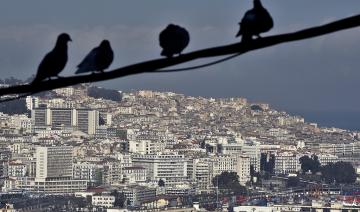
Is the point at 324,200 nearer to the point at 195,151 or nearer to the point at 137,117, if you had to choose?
the point at 195,151

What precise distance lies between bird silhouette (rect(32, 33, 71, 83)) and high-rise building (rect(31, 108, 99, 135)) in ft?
235

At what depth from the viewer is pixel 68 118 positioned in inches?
3000

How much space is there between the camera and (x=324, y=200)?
55031 mm

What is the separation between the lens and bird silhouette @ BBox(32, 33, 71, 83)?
2.80 metres

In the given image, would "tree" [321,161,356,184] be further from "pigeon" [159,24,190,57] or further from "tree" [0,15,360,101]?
"tree" [0,15,360,101]

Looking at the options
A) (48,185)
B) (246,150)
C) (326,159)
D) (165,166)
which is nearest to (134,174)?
(165,166)

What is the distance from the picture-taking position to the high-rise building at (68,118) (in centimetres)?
7506

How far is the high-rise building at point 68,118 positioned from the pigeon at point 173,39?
71.8 metres

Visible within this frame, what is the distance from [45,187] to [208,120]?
99.6ft

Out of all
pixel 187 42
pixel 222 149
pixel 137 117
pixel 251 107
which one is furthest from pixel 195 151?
pixel 187 42

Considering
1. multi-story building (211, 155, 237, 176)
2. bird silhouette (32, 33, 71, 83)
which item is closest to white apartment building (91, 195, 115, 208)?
multi-story building (211, 155, 237, 176)

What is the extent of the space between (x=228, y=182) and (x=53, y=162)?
22.4ft

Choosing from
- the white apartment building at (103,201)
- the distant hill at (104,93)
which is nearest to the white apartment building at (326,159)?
the white apartment building at (103,201)

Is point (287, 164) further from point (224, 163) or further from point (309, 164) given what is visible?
point (224, 163)
